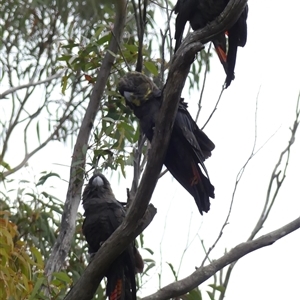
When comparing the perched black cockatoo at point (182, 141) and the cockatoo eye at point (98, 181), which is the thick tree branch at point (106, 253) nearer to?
the perched black cockatoo at point (182, 141)

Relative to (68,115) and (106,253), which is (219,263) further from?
(68,115)

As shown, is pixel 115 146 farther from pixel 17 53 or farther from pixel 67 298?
pixel 17 53

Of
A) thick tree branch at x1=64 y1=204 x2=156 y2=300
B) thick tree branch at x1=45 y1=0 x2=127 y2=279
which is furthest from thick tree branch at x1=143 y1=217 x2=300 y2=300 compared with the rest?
thick tree branch at x1=45 y1=0 x2=127 y2=279

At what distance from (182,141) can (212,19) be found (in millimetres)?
548

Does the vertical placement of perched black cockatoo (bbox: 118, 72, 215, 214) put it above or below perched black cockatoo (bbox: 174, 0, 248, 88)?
below

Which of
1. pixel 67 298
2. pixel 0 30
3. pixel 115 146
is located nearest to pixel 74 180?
pixel 115 146

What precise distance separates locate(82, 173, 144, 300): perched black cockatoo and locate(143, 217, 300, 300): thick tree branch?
0.47 m

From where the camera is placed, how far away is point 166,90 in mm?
2760

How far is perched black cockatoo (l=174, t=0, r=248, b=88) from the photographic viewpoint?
337 centimetres

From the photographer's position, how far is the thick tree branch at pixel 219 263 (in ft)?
10.0

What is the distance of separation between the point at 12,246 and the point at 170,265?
2.70 feet

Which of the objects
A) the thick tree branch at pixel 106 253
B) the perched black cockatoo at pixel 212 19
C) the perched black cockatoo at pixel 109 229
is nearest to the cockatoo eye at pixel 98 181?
the perched black cockatoo at pixel 109 229

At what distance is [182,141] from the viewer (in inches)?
130

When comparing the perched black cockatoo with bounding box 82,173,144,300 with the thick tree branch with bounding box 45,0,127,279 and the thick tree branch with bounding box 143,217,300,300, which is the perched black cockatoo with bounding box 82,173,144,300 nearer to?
the thick tree branch with bounding box 45,0,127,279
